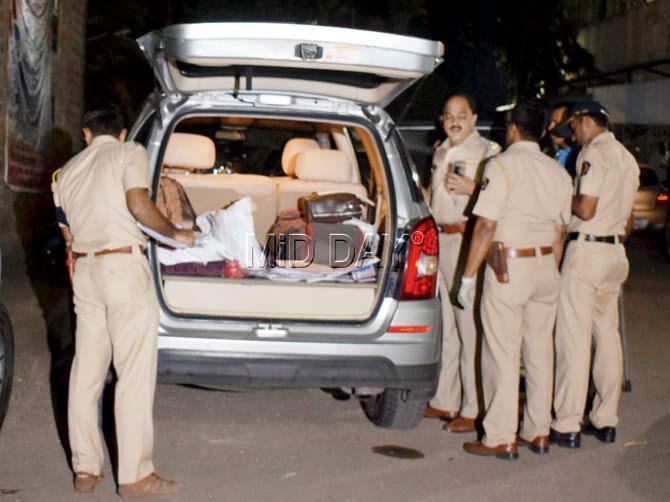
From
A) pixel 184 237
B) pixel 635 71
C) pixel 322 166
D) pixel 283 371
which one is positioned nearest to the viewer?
pixel 184 237

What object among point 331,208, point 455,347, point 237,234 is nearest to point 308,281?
point 237,234

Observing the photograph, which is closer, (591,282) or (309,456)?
(309,456)

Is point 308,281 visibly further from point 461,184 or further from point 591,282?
point 591,282

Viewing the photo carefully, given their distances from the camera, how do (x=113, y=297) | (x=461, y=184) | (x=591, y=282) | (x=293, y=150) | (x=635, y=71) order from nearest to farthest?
(x=113, y=297) → (x=591, y=282) → (x=461, y=184) → (x=293, y=150) → (x=635, y=71)

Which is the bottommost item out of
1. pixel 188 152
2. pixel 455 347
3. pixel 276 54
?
pixel 455 347

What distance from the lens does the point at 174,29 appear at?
15.5 ft

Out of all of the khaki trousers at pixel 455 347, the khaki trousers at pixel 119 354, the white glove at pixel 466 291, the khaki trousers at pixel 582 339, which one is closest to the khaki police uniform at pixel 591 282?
the khaki trousers at pixel 582 339

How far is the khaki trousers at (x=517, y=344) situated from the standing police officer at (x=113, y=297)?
1.80 m

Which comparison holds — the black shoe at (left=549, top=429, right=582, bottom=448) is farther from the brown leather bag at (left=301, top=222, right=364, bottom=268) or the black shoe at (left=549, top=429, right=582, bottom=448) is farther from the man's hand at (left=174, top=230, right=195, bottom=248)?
the man's hand at (left=174, top=230, right=195, bottom=248)

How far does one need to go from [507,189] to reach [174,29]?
1.93 metres

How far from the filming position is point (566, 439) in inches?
231

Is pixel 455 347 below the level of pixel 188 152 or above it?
below

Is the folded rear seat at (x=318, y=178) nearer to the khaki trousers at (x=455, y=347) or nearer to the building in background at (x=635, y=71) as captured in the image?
the khaki trousers at (x=455, y=347)

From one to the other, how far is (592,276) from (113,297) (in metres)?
2.71
